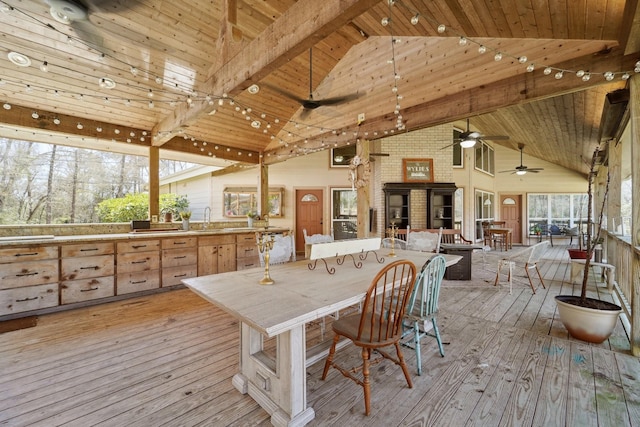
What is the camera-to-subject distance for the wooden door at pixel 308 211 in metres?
8.38

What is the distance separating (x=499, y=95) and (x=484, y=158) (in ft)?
24.6

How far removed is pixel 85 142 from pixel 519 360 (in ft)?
22.9

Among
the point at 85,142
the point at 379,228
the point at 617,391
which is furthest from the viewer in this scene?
the point at 379,228

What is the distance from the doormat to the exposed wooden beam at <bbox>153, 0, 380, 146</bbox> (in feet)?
10.8

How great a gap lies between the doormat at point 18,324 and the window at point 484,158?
35.6 ft

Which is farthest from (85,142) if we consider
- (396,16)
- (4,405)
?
(396,16)

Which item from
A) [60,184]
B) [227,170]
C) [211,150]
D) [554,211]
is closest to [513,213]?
[554,211]

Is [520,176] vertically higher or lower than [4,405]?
higher

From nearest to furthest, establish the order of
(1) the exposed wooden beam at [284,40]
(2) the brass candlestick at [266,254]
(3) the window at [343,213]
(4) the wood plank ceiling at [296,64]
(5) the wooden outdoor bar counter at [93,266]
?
(1) the exposed wooden beam at [284,40]
(2) the brass candlestick at [266,254]
(4) the wood plank ceiling at [296,64]
(5) the wooden outdoor bar counter at [93,266]
(3) the window at [343,213]

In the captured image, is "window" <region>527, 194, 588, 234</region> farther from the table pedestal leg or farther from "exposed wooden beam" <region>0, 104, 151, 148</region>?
"exposed wooden beam" <region>0, 104, 151, 148</region>

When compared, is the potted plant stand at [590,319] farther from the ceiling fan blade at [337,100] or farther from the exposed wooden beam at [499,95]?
the ceiling fan blade at [337,100]

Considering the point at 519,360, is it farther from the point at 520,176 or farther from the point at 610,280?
the point at 520,176

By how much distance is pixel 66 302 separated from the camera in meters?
3.48

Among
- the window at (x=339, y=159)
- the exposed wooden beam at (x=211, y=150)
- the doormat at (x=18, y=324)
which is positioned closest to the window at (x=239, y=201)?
the exposed wooden beam at (x=211, y=150)
